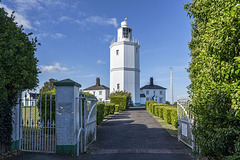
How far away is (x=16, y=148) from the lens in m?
7.06

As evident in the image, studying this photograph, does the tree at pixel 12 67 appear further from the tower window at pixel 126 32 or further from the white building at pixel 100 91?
the white building at pixel 100 91

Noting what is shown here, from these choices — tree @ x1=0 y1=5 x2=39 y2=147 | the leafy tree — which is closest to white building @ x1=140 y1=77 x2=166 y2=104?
tree @ x1=0 y1=5 x2=39 y2=147

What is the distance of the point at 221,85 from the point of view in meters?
4.37

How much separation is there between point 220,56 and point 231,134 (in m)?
1.85

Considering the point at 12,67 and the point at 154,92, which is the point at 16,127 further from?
the point at 154,92

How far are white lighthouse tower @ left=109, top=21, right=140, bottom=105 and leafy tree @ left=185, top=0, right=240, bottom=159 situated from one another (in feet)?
144

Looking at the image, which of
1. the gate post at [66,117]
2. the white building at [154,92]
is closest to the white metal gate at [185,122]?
the gate post at [66,117]

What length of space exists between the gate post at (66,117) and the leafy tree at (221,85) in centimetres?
410

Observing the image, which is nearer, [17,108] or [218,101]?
[218,101]

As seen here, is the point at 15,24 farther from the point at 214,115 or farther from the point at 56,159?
the point at 214,115

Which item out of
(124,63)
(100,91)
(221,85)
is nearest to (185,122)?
(221,85)

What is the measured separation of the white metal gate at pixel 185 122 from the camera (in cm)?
782

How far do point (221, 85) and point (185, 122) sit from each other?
4.34 m

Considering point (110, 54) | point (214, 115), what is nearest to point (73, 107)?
point (214, 115)
